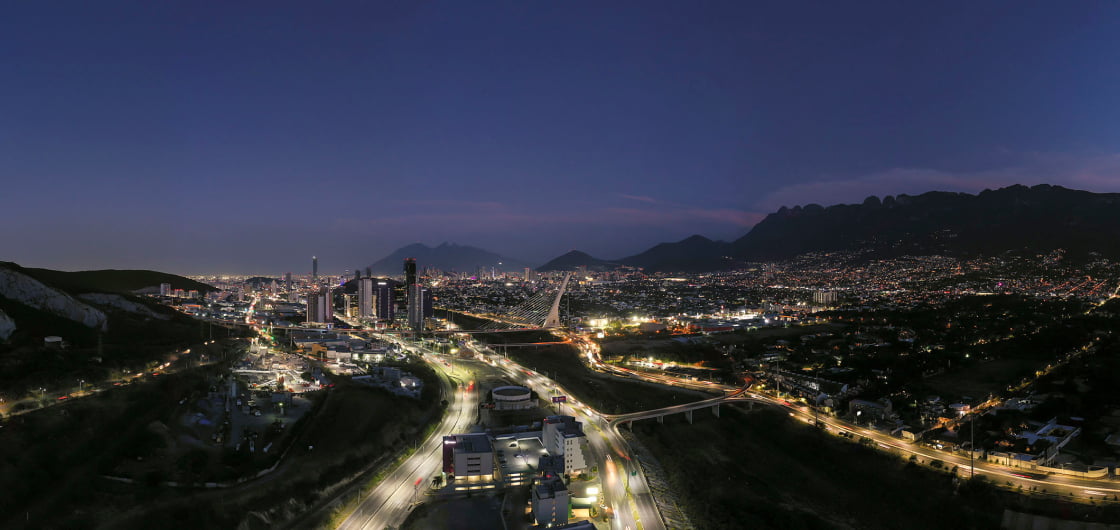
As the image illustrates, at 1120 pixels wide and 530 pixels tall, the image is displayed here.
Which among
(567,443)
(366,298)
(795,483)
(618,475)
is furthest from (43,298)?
(795,483)

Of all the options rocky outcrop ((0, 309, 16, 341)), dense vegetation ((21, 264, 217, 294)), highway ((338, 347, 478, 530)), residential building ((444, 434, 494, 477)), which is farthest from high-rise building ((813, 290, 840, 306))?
dense vegetation ((21, 264, 217, 294))

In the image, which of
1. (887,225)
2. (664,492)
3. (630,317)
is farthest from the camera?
(887,225)

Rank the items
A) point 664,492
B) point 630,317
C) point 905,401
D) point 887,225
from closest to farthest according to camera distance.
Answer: point 664,492 < point 905,401 < point 630,317 < point 887,225

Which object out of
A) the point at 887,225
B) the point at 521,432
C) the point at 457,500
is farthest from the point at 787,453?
the point at 887,225

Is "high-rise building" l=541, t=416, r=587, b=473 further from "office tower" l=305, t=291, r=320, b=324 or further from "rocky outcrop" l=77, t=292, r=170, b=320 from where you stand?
"office tower" l=305, t=291, r=320, b=324

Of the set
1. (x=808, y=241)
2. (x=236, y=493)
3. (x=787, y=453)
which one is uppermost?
(x=808, y=241)

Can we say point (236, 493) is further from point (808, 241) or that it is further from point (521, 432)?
point (808, 241)

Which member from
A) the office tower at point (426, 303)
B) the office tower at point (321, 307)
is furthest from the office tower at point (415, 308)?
the office tower at point (321, 307)
